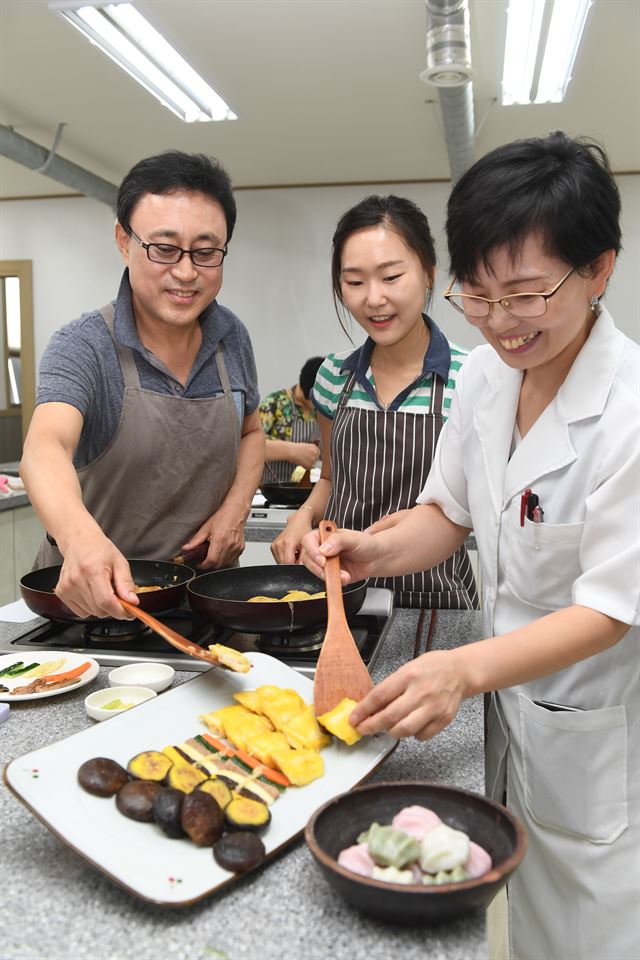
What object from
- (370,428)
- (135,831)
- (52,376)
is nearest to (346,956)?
(135,831)

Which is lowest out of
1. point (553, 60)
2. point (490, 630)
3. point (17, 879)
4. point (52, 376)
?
point (17, 879)

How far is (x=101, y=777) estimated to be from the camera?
3.38 ft

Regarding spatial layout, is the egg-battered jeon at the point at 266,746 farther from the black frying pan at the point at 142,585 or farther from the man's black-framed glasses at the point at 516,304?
the man's black-framed glasses at the point at 516,304

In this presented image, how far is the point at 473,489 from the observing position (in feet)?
5.05

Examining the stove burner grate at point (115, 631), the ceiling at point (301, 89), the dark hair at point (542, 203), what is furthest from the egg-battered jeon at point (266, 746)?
the ceiling at point (301, 89)

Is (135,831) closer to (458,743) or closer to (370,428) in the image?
(458,743)

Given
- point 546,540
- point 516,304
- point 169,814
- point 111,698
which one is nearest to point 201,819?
point 169,814

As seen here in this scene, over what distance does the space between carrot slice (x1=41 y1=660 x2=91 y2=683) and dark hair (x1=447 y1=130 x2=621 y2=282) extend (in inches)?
38.7

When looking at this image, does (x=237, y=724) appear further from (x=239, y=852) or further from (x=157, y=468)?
(x=157, y=468)

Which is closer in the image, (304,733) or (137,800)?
(137,800)

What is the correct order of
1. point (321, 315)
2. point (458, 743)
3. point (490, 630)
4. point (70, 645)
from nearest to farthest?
point (458, 743) → point (490, 630) → point (70, 645) → point (321, 315)

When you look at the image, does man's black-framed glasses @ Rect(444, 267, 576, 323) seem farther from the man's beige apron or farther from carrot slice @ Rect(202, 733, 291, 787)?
the man's beige apron

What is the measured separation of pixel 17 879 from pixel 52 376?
3.99 feet

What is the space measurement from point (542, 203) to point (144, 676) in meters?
1.04
